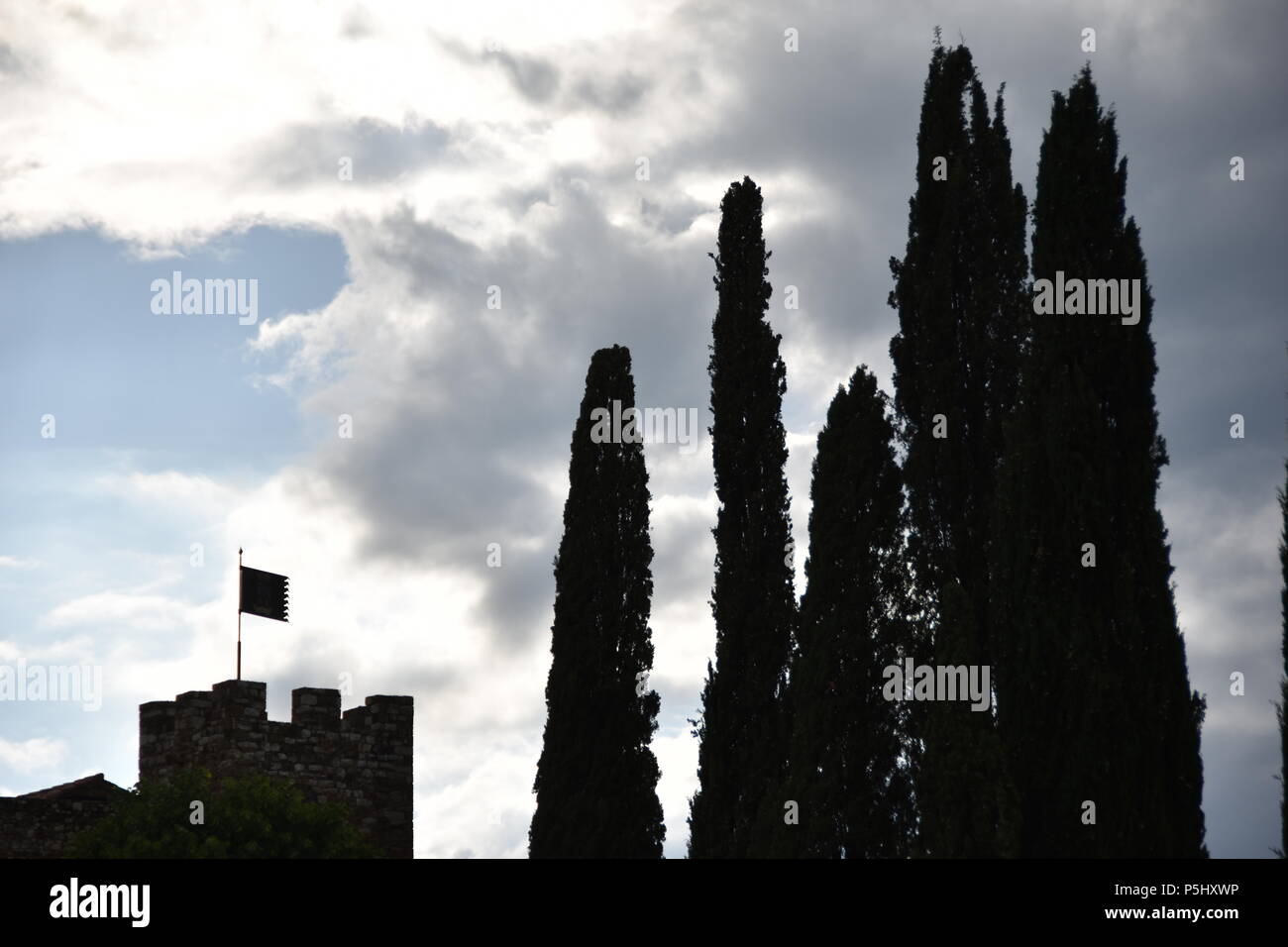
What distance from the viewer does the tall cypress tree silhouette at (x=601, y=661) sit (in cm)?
3306

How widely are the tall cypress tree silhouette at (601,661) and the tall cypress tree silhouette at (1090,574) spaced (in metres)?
10.1

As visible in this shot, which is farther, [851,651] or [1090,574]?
[851,651]

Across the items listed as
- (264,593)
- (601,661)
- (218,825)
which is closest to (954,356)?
(601,661)

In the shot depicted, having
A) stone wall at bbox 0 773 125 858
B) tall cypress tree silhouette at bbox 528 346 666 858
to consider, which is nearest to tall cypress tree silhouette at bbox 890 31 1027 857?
tall cypress tree silhouette at bbox 528 346 666 858

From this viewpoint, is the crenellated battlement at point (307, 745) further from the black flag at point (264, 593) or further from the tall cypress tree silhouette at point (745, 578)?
the tall cypress tree silhouette at point (745, 578)

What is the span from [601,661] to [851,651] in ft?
23.4

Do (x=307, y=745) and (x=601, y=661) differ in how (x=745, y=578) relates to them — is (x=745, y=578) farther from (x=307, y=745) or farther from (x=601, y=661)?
(x=307, y=745)

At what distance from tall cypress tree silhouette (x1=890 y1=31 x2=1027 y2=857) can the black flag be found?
13885mm

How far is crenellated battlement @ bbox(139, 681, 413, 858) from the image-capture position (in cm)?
3253

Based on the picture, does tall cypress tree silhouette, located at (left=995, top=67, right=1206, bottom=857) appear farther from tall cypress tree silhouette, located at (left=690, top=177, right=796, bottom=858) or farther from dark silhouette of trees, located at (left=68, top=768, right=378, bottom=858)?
dark silhouette of trees, located at (left=68, top=768, right=378, bottom=858)

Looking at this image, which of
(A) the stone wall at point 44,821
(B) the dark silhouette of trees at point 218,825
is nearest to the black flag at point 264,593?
(B) the dark silhouette of trees at point 218,825

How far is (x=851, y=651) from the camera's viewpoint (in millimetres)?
29250
